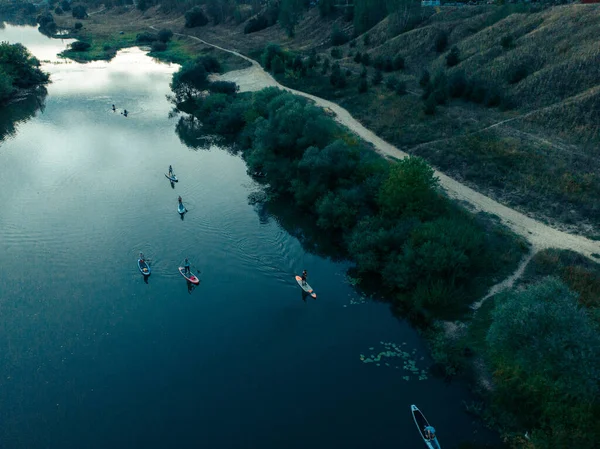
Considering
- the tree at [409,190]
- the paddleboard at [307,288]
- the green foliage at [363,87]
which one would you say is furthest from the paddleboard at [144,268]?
the green foliage at [363,87]

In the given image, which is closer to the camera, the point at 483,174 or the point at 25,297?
the point at 25,297

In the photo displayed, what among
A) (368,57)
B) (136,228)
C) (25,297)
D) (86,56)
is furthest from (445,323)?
(86,56)

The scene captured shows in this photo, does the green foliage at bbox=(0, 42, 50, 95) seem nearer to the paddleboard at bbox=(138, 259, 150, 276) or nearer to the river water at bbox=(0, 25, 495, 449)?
the river water at bbox=(0, 25, 495, 449)

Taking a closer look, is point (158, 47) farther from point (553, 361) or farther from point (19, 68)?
point (553, 361)

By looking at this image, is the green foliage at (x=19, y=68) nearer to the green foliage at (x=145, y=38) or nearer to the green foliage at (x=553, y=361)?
the green foliage at (x=145, y=38)

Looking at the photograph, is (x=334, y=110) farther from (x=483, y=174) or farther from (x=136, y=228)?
(x=136, y=228)

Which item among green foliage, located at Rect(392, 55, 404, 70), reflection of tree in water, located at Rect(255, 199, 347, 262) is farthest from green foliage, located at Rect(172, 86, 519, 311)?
green foliage, located at Rect(392, 55, 404, 70)

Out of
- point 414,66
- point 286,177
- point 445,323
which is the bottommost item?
point 445,323
